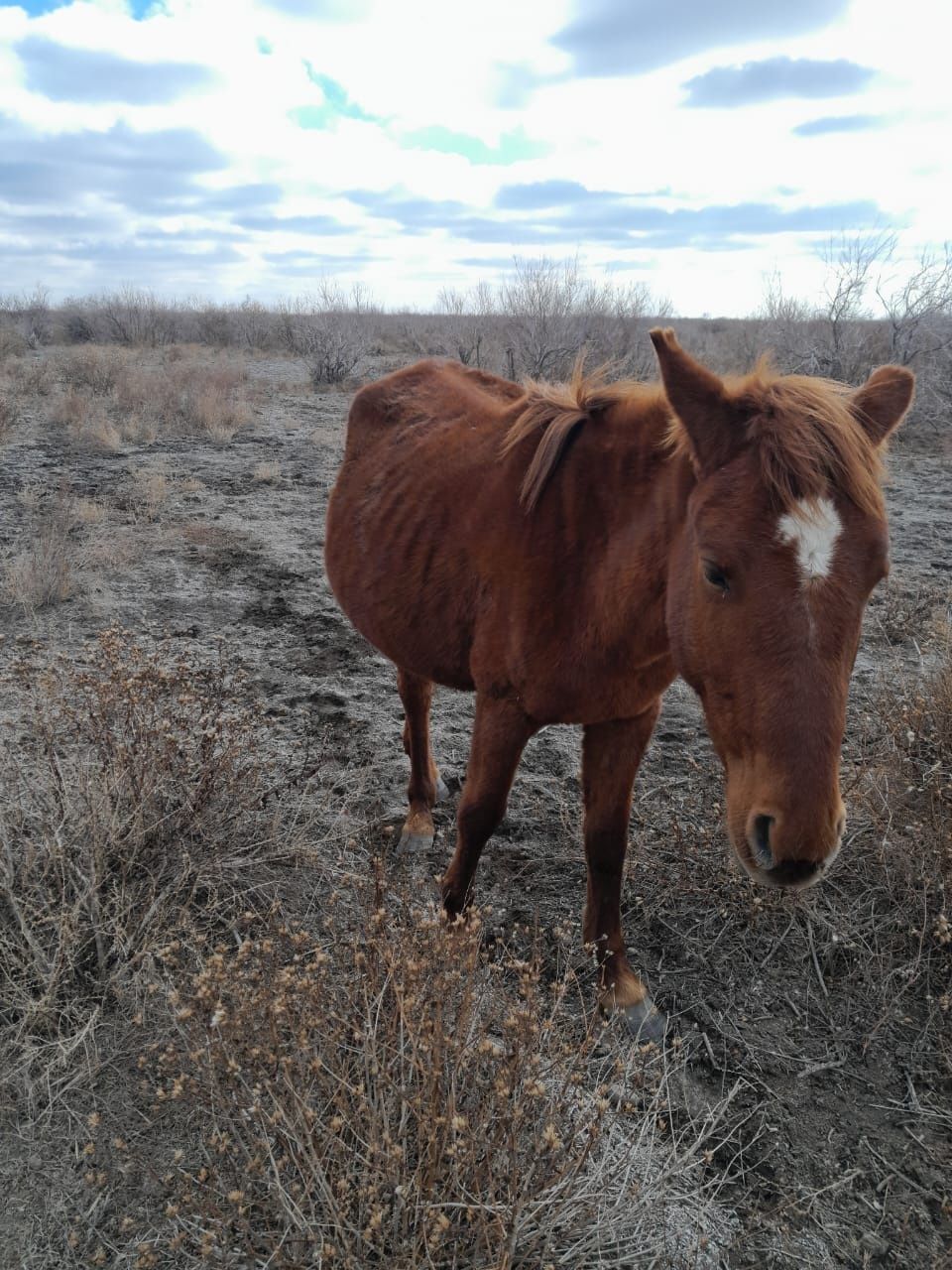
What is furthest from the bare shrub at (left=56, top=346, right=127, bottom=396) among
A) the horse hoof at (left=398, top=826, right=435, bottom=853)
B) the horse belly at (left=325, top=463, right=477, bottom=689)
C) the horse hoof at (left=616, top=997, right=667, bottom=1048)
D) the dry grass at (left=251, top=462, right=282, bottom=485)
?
the horse hoof at (left=616, top=997, right=667, bottom=1048)

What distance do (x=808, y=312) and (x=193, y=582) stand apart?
18462 millimetres

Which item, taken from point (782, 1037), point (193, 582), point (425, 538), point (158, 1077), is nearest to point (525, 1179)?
point (158, 1077)

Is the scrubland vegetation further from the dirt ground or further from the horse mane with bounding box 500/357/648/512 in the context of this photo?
the horse mane with bounding box 500/357/648/512

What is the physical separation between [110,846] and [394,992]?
1.32 meters

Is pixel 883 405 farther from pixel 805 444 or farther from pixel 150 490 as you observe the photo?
pixel 150 490

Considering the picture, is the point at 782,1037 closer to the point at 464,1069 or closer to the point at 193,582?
the point at 464,1069

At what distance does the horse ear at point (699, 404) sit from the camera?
1737 mm

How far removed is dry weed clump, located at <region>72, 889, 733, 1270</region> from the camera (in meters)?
1.52

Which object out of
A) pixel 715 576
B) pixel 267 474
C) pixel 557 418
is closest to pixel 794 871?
pixel 715 576

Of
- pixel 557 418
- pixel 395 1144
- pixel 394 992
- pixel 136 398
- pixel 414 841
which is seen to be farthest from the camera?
pixel 136 398

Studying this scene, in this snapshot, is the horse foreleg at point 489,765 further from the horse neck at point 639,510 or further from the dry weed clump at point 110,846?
the dry weed clump at point 110,846

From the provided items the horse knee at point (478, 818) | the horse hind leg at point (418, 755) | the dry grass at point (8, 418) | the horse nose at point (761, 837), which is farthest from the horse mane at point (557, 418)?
the dry grass at point (8, 418)

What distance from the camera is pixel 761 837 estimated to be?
5.24 ft

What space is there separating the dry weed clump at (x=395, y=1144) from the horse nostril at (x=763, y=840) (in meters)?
0.55
